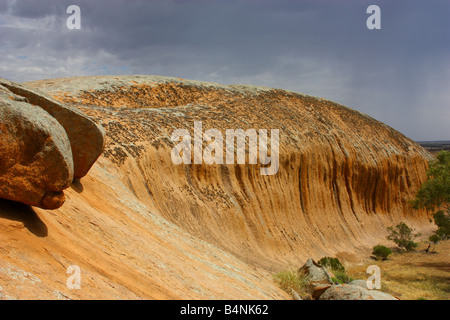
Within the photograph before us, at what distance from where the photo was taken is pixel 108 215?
293 inches

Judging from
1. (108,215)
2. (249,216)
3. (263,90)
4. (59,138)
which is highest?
(263,90)

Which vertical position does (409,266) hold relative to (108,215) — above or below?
below

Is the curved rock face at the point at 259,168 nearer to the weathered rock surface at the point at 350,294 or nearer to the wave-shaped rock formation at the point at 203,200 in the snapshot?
the wave-shaped rock formation at the point at 203,200

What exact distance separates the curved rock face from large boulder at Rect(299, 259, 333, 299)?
280cm

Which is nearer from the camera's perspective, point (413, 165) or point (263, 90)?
point (263, 90)

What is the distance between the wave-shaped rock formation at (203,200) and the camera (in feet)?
17.6

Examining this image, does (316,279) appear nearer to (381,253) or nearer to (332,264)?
(332,264)

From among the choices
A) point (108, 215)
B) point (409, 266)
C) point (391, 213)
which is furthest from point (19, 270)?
point (391, 213)

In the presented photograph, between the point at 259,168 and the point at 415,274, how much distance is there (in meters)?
9.29

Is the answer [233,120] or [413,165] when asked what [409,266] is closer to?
[233,120]

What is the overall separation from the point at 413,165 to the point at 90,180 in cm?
3257

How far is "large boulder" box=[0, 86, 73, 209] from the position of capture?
15.2ft

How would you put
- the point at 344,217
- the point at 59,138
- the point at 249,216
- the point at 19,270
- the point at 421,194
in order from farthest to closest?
the point at 344,217 → the point at 421,194 → the point at 249,216 → the point at 59,138 → the point at 19,270
